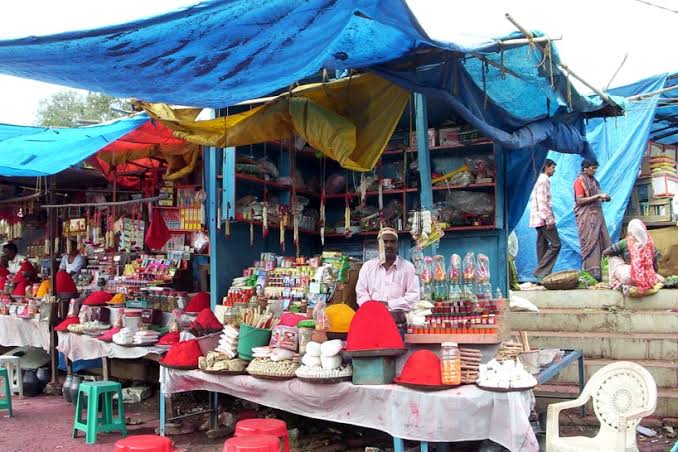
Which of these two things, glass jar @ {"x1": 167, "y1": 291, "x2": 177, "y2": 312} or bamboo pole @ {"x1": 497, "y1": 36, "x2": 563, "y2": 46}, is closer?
bamboo pole @ {"x1": 497, "y1": 36, "x2": 563, "y2": 46}

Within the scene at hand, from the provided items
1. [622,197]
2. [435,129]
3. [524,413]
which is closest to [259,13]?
[524,413]

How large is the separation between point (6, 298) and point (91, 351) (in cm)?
288

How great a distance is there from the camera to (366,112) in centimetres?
556

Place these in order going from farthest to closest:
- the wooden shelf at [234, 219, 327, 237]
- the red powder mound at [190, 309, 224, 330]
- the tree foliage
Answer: the tree foliage, the wooden shelf at [234, 219, 327, 237], the red powder mound at [190, 309, 224, 330]

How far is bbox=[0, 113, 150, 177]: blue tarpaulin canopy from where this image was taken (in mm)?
6277

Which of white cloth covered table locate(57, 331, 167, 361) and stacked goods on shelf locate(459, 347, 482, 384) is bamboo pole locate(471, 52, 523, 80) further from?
white cloth covered table locate(57, 331, 167, 361)

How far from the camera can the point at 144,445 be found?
3514 mm

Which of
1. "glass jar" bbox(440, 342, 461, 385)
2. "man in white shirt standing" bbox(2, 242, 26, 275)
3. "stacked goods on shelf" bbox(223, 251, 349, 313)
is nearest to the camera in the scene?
"glass jar" bbox(440, 342, 461, 385)

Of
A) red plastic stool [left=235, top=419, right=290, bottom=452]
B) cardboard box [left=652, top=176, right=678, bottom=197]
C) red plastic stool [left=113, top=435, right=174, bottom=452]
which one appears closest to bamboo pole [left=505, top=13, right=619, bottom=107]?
red plastic stool [left=235, top=419, right=290, bottom=452]

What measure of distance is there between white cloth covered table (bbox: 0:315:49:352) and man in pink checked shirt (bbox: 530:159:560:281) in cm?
668

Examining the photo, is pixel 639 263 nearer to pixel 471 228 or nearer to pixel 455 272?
pixel 471 228

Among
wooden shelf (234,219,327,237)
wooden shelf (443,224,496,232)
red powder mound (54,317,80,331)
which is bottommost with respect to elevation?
red powder mound (54,317,80,331)

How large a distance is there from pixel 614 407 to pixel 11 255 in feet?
32.8

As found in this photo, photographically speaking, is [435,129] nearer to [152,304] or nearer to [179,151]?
[179,151]
